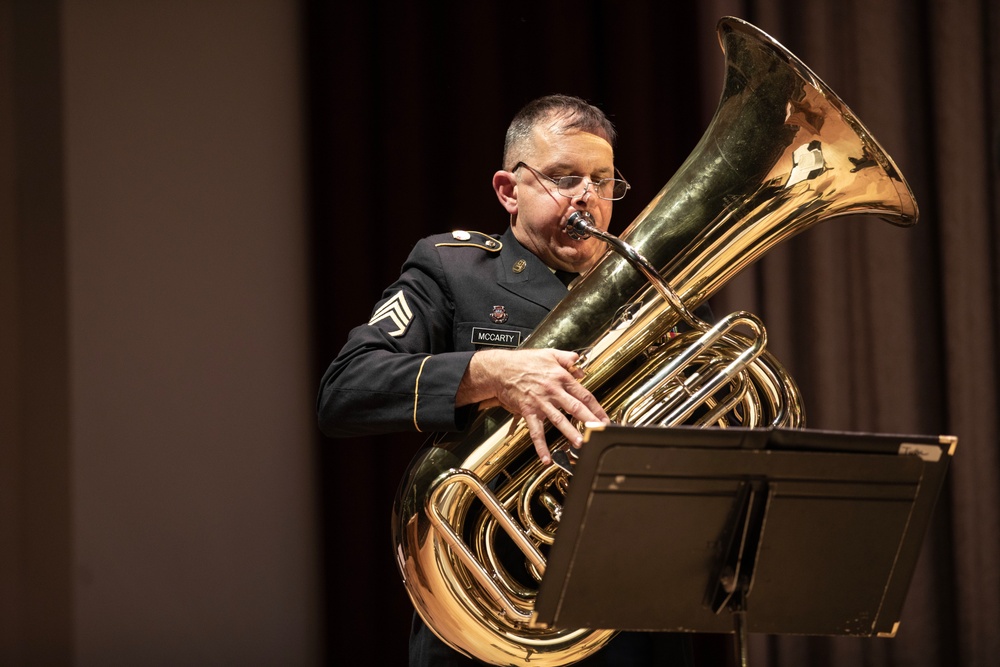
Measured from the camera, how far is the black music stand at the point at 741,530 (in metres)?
1.16

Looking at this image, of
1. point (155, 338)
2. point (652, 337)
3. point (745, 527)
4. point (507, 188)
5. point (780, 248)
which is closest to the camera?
point (745, 527)

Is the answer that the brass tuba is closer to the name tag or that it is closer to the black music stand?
the name tag

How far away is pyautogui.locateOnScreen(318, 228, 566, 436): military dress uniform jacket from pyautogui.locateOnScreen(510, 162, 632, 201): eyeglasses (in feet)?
0.45

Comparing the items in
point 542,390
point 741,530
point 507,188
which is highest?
point 507,188

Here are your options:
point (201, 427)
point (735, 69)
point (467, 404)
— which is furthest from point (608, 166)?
point (201, 427)

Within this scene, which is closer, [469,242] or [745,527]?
[745,527]

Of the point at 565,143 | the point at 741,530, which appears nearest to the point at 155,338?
the point at 565,143

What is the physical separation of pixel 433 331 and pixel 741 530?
2.23 feet

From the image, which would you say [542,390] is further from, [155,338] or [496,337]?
[155,338]

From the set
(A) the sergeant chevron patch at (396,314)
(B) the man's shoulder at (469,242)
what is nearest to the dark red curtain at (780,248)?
(B) the man's shoulder at (469,242)

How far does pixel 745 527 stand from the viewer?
1212 millimetres

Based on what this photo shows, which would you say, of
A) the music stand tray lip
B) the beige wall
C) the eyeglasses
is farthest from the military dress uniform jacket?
the beige wall

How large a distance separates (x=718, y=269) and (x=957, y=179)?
69.8 inches

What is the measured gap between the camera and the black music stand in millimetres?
1156
